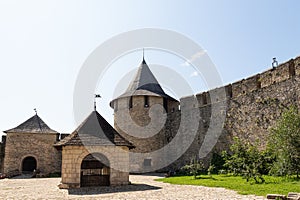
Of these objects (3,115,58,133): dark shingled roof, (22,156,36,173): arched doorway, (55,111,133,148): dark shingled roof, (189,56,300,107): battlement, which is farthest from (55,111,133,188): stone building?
(22,156,36,173): arched doorway

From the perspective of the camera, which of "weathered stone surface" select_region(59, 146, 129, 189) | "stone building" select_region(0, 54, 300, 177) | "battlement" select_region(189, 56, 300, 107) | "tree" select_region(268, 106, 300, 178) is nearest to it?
"tree" select_region(268, 106, 300, 178)

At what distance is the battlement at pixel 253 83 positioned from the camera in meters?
13.1

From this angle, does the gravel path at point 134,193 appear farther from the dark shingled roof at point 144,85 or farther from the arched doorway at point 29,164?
the arched doorway at point 29,164

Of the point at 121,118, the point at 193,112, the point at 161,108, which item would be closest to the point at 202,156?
the point at 193,112

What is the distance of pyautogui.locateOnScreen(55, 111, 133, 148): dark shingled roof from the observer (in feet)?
36.6

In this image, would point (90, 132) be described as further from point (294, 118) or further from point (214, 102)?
point (214, 102)

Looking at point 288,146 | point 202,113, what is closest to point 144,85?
point 202,113

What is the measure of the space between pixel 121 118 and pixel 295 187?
14.5 metres

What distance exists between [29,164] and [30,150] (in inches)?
47.0

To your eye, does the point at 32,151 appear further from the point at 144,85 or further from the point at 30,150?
the point at 144,85

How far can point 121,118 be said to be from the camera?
21250 millimetres

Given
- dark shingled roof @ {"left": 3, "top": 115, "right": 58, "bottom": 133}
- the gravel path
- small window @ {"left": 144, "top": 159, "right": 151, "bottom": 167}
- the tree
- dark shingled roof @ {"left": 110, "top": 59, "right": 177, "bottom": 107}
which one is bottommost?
the gravel path

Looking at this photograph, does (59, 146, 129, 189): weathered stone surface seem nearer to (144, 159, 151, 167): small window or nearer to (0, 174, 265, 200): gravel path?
(0, 174, 265, 200): gravel path

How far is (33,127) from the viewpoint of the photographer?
22125 millimetres
